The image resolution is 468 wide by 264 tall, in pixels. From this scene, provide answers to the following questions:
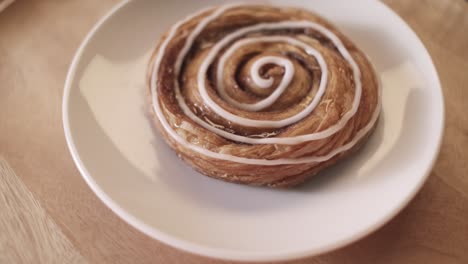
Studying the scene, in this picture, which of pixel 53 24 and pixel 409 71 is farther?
pixel 53 24

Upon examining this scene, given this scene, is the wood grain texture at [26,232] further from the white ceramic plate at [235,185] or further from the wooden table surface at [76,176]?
the white ceramic plate at [235,185]

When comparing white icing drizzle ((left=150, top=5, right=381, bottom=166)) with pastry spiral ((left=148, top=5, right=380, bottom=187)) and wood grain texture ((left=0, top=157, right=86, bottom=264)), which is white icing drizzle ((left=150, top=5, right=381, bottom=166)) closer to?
pastry spiral ((left=148, top=5, right=380, bottom=187))

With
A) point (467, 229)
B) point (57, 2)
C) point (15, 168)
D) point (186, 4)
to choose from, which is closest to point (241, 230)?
point (467, 229)

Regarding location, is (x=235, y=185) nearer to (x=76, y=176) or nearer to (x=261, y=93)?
(x=261, y=93)

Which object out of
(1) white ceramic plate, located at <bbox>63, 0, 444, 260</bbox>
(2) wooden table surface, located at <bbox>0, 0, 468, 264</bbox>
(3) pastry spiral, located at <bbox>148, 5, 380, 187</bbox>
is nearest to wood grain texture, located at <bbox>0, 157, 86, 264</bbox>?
(2) wooden table surface, located at <bbox>0, 0, 468, 264</bbox>

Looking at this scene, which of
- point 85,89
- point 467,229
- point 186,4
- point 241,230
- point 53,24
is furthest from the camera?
point 53,24

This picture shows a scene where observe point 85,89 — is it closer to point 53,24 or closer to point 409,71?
point 53,24
